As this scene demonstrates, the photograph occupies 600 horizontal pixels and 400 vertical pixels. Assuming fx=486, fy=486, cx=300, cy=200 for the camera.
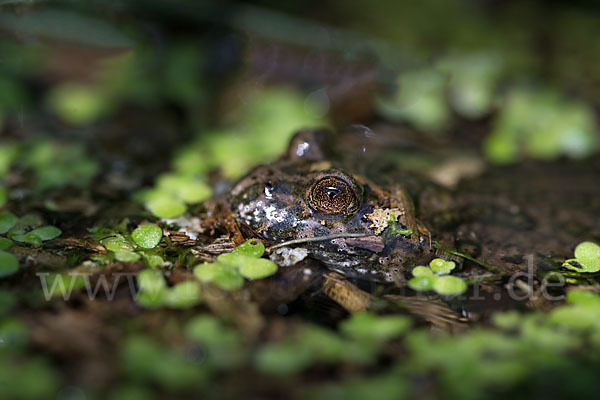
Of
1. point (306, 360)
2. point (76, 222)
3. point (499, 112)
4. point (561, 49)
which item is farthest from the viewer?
point (561, 49)

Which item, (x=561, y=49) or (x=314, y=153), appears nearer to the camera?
(x=314, y=153)

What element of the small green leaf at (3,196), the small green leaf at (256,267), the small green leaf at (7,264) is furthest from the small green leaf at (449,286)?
the small green leaf at (3,196)

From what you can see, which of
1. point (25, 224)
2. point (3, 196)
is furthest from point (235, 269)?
point (3, 196)

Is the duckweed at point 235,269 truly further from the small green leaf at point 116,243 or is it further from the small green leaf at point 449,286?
the small green leaf at point 449,286

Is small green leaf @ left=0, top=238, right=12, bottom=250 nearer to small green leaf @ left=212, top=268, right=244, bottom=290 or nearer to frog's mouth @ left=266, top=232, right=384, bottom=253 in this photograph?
small green leaf @ left=212, top=268, right=244, bottom=290

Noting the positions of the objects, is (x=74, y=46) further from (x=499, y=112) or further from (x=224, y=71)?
(x=499, y=112)

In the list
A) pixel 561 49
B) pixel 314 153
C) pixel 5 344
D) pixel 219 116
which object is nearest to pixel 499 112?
pixel 561 49

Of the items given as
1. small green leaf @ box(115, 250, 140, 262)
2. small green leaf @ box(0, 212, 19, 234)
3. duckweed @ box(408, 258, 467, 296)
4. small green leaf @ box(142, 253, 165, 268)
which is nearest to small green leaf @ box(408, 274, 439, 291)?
duckweed @ box(408, 258, 467, 296)
